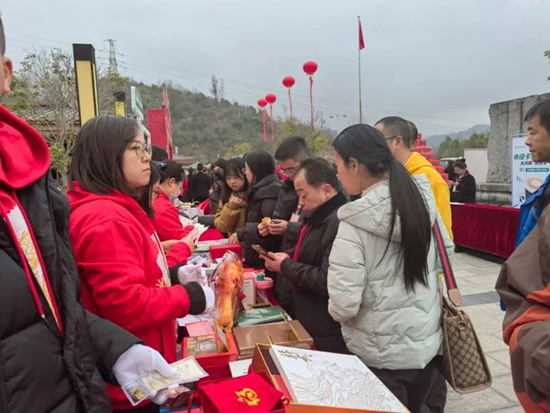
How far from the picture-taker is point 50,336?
2.81 feet

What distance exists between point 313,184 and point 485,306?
338 cm

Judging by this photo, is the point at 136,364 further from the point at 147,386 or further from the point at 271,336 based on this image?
the point at 271,336

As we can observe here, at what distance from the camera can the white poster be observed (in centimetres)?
615

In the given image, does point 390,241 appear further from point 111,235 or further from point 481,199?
point 481,199

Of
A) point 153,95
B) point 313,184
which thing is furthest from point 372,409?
point 153,95

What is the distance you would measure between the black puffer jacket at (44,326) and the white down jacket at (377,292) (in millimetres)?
947

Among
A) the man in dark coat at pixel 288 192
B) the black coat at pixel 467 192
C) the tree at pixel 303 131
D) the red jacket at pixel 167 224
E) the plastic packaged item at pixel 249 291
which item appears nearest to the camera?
the plastic packaged item at pixel 249 291

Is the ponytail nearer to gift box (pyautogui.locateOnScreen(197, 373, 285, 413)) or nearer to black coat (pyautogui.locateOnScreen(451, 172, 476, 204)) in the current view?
gift box (pyautogui.locateOnScreen(197, 373, 285, 413))

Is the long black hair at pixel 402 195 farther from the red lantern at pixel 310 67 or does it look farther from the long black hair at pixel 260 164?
the red lantern at pixel 310 67

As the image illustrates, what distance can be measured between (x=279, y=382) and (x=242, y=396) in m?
0.16

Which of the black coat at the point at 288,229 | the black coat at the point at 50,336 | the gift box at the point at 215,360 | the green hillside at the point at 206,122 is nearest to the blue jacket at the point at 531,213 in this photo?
the black coat at the point at 288,229

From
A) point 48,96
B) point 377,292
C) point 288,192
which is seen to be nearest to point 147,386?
point 377,292

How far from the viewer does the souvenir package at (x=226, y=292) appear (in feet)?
6.18

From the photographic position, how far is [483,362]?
1840mm
